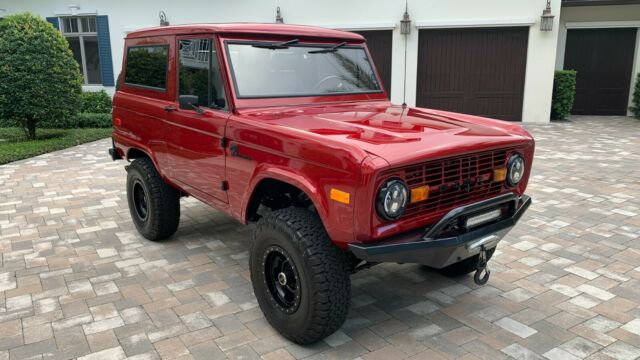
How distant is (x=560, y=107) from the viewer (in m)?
13.1

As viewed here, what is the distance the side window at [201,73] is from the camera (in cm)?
379

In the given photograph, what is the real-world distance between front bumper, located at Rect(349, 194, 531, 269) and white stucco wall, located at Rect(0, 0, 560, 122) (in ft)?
34.0

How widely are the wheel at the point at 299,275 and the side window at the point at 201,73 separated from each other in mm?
1127

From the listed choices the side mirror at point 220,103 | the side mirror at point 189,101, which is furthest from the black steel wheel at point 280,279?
the side mirror at point 189,101

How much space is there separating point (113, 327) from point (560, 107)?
12.6 meters

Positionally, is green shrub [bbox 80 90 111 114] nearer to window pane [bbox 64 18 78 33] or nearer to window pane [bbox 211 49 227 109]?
window pane [bbox 64 18 78 33]

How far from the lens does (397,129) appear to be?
3.22m

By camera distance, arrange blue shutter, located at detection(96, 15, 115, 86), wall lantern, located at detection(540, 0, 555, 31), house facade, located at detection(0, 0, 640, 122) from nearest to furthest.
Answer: wall lantern, located at detection(540, 0, 555, 31) < house facade, located at detection(0, 0, 640, 122) < blue shutter, located at detection(96, 15, 115, 86)

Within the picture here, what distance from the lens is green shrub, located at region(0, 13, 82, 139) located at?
1012cm

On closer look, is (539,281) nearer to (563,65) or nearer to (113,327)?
(113,327)

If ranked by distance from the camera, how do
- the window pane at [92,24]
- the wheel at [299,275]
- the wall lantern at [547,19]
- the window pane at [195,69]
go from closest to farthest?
the wheel at [299,275]
the window pane at [195,69]
the wall lantern at [547,19]
the window pane at [92,24]

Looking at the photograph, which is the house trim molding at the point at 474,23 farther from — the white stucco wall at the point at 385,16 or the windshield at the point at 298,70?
the windshield at the point at 298,70

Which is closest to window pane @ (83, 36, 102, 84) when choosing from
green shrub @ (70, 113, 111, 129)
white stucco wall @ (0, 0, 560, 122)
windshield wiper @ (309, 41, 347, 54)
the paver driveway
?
white stucco wall @ (0, 0, 560, 122)

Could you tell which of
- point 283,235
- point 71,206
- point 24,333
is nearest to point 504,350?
point 283,235
